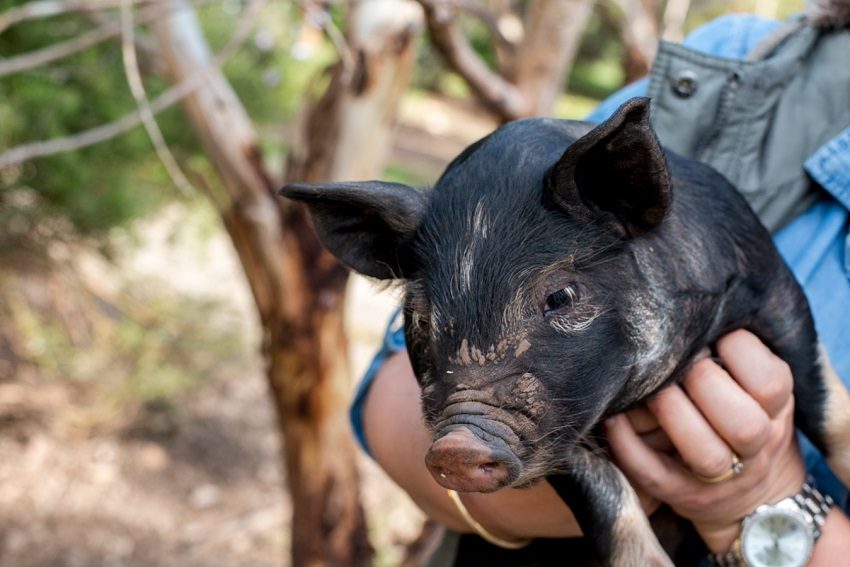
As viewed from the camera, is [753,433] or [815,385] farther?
[815,385]

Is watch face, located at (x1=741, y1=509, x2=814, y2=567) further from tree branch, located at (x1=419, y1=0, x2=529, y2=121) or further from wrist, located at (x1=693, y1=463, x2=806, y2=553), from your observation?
tree branch, located at (x1=419, y1=0, x2=529, y2=121)

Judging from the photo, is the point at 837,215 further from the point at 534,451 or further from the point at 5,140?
the point at 5,140

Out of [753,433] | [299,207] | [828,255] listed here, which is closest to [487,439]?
[753,433]

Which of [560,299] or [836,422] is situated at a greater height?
[560,299]

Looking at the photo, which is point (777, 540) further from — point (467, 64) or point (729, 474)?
point (467, 64)

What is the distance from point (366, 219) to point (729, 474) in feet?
2.43

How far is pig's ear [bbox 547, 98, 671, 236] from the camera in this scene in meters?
1.44

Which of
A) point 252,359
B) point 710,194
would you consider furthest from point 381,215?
point 252,359

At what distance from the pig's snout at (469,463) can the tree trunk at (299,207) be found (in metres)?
2.06

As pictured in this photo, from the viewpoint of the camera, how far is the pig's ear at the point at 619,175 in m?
1.44

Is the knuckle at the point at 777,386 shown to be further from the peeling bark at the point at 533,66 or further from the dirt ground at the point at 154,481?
the dirt ground at the point at 154,481

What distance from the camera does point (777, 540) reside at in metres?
1.73

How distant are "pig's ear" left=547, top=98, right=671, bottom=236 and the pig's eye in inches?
4.8

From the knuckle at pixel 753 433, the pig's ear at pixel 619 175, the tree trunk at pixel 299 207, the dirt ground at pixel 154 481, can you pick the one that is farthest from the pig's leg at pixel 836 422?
the dirt ground at pixel 154 481
